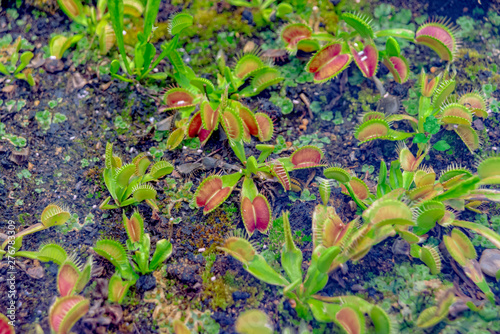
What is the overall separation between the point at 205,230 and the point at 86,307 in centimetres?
99

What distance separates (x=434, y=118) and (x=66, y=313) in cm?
305

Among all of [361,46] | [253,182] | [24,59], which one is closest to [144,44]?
[24,59]

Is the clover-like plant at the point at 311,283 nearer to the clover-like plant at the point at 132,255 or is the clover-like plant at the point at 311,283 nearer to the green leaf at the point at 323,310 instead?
the green leaf at the point at 323,310

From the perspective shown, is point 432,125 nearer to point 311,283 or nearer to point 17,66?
point 311,283

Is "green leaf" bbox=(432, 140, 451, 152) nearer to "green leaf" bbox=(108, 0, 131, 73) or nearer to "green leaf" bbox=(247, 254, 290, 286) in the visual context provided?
"green leaf" bbox=(247, 254, 290, 286)

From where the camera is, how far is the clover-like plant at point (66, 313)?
7.79 ft

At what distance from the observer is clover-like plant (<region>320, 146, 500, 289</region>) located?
2.68 m

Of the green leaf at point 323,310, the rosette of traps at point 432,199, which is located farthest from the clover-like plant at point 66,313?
the rosette of traps at point 432,199

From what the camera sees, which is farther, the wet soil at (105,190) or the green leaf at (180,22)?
the green leaf at (180,22)

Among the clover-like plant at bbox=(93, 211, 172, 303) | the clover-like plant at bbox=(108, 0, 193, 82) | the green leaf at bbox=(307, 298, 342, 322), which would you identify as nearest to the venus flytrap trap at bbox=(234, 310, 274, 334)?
the green leaf at bbox=(307, 298, 342, 322)

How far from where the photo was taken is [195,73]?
3.74m

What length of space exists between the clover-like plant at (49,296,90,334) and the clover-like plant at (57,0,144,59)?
7.81ft

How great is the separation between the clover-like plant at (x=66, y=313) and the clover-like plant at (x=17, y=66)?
220cm

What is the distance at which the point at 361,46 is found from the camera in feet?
11.3
